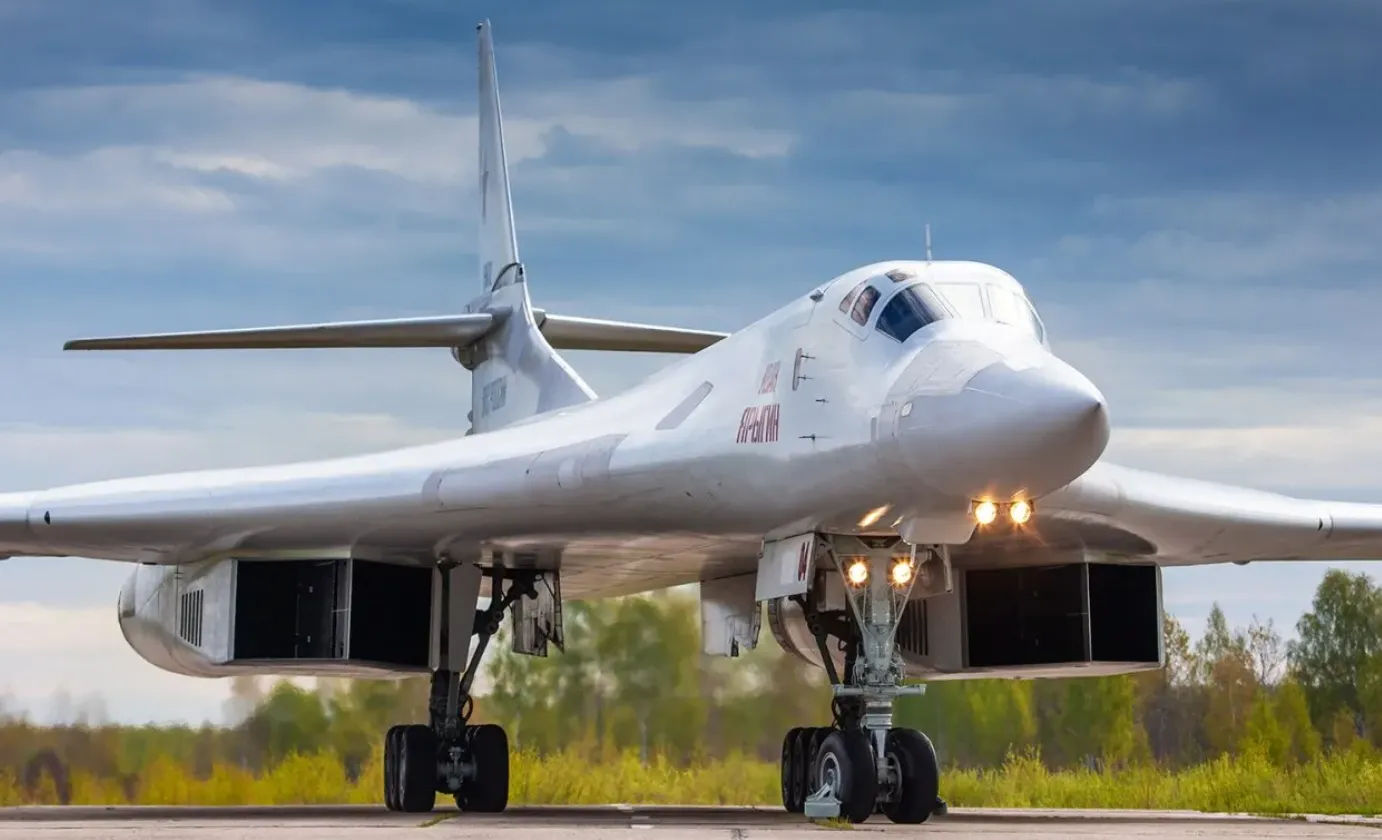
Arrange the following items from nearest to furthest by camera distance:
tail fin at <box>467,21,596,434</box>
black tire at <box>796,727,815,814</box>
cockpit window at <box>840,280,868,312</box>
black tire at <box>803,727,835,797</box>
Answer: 1. cockpit window at <box>840,280,868,312</box>
2. black tire at <box>803,727,835,797</box>
3. black tire at <box>796,727,815,814</box>
4. tail fin at <box>467,21,596,434</box>

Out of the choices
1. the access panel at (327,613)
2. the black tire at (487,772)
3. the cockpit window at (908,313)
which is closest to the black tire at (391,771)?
the black tire at (487,772)

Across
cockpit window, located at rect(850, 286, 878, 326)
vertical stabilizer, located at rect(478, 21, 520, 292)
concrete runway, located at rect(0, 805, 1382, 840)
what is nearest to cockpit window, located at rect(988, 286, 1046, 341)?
cockpit window, located at rect(850, 286, 878, 326)

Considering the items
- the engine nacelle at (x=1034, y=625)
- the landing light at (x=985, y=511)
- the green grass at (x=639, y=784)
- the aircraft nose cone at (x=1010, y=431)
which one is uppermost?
the aircraft nose cone at (x=1010, y=431)

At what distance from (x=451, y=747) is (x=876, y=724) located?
5419 millimetres

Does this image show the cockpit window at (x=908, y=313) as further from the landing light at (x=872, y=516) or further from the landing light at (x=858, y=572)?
the landing light at (x=858, y=572)

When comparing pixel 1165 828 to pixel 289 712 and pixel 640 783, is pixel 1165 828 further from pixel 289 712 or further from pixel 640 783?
pixel 289 712

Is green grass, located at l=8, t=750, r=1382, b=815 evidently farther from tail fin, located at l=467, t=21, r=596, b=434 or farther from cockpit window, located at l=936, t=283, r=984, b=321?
cockpit window, located at l=936, t=283, r=984, b=321

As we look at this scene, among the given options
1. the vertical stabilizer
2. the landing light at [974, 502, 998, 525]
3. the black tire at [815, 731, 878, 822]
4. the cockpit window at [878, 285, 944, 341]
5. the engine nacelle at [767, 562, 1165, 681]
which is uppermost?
the vertical stabilizer

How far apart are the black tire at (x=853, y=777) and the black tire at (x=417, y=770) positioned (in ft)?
17.2

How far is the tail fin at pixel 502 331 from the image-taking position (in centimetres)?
1808

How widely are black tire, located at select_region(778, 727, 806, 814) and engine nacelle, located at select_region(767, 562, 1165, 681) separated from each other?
689 mm

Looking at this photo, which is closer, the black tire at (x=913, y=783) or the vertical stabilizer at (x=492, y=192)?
the black tire at (x=913, y=783)

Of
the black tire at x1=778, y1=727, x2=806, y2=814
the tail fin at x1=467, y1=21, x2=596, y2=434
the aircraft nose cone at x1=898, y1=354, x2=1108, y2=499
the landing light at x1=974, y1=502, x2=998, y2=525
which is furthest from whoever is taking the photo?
the tail fin at x1=467, y1=21, x2=596, y2=434

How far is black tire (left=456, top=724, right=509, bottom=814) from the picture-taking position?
16078mm
